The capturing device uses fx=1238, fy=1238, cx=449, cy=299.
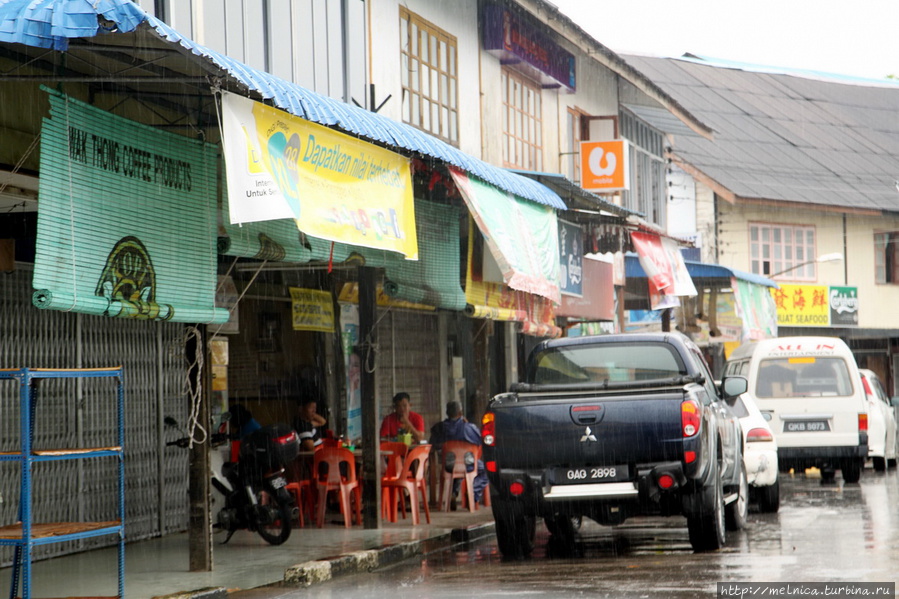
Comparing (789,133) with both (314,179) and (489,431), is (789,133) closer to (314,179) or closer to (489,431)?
(489,431)

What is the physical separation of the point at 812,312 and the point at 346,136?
98.5 feet

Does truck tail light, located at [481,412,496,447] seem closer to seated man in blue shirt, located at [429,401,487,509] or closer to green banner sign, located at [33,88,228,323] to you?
green banner sign, located at [33,88,228,323]

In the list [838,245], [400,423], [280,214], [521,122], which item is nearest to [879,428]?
[521,122]

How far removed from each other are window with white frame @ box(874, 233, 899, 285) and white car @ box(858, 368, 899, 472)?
52.9 feet

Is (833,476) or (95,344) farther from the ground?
(95,344)

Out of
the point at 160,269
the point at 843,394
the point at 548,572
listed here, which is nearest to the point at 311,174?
the point at 160,269

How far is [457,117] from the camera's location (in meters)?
18.2

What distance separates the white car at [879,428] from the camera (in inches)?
818

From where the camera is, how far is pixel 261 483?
479 inches

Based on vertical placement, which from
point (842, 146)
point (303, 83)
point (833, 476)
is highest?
point (842, 146)

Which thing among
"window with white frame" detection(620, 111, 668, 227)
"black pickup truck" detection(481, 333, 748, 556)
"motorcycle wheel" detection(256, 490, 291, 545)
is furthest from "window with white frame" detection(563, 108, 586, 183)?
"black pickup truck" detection(481, 333, 748, 556)

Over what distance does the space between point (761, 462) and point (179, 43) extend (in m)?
9.29

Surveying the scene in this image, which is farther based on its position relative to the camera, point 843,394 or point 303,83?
point 843,394

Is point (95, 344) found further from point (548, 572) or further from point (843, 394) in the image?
point (843, 394)
